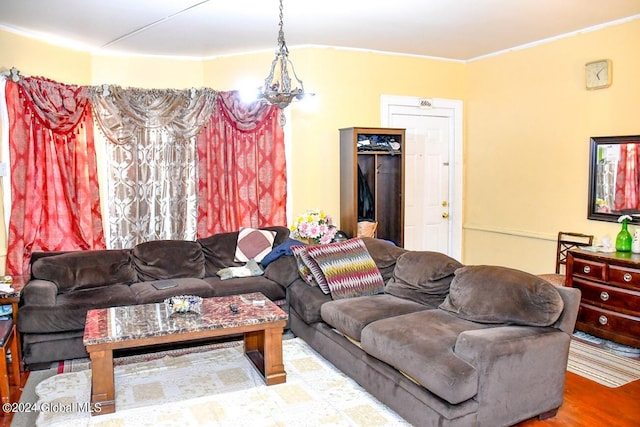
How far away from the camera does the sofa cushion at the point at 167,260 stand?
476 centimetres

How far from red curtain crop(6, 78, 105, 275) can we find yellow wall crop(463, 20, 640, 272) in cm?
429

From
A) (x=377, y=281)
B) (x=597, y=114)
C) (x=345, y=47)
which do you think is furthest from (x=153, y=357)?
(x=597, y=114)

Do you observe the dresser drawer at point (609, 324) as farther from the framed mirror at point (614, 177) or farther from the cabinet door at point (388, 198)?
the cabinet door at point (388, 198)

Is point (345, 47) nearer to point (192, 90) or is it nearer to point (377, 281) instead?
point (192, 90)

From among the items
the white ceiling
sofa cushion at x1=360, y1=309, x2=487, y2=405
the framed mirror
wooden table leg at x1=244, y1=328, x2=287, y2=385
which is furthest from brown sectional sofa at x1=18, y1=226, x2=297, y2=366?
the framed mirror

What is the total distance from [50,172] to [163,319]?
231cm

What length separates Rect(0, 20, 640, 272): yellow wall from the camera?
4.99 meters

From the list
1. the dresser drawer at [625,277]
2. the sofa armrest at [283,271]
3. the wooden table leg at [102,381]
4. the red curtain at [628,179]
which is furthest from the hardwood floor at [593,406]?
the sofa armrest at [283,271]

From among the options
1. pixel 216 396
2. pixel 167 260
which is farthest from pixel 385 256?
pixel 167 260

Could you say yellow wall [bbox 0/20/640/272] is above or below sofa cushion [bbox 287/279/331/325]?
above

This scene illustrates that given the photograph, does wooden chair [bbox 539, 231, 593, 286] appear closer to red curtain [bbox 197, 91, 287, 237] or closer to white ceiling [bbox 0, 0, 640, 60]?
white ceiling [bbox 0, 0, 640, 60]

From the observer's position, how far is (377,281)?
13.8 ft

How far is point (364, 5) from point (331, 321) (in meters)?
2.50

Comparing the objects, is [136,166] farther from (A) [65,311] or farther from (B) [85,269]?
(A) [65,311]
